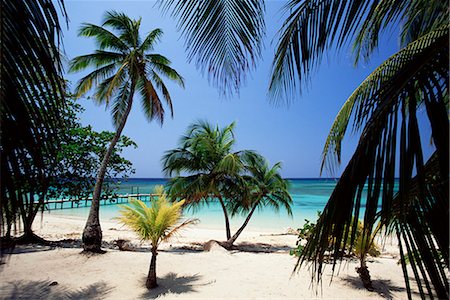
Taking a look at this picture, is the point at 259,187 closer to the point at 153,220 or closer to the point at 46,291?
the point at 153,220

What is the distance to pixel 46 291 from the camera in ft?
16.6

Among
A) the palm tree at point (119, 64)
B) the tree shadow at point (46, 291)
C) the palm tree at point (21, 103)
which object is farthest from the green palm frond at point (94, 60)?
the palm tree at point (21, 103)

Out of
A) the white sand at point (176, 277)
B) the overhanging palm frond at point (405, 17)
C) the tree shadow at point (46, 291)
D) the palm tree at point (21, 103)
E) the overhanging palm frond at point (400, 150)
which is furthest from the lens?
the white sand at point (176, 277)

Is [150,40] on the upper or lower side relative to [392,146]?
upper

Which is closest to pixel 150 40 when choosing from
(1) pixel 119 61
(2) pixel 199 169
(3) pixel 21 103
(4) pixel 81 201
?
(1) pixel 119 61

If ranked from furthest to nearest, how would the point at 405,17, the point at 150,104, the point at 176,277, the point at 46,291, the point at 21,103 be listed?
the point at 150,104 < the point at 176,277 < the point at 46,291 < the point at 405,17 < the point at 21,103

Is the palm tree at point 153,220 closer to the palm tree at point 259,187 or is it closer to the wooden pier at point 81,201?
the wooden pier at point 81,201

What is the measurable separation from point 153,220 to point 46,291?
238 centimetres

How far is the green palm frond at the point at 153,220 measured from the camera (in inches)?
223

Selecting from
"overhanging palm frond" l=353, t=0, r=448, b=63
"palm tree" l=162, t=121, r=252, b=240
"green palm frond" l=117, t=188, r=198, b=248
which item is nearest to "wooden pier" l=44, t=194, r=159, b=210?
"green palm frond" l=117, t=188, r=198, b=248

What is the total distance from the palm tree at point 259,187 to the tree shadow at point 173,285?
520 centimetres

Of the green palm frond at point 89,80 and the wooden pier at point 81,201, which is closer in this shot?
the wooden pier at point 81,201

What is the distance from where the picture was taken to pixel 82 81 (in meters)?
9.13

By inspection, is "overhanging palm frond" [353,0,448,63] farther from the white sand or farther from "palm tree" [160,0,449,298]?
the white sand
